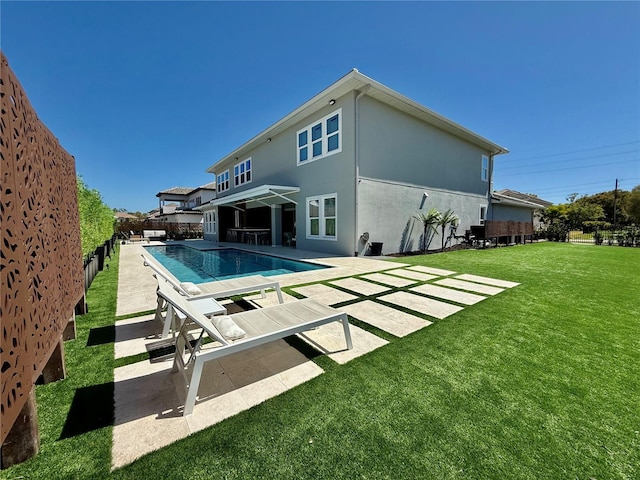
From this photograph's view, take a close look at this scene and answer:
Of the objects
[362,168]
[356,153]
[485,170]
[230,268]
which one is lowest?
[230,268]

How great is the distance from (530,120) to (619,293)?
29771 mm

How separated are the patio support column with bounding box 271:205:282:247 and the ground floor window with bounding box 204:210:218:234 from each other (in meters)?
8.85

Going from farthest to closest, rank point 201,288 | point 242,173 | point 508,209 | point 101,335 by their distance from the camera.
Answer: point 508,209, point 242,173, point 201,288, point 101,335

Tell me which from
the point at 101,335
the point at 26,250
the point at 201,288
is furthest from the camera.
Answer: the point at 201,288

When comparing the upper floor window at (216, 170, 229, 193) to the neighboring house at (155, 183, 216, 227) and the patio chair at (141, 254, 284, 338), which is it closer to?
the neighboring house at (155, 183, 216, 227)

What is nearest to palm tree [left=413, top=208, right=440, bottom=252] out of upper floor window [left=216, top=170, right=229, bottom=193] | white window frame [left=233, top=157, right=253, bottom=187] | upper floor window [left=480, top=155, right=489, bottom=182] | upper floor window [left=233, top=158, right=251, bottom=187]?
upper floor window [left=480, top=155, right=489, bottom=182]

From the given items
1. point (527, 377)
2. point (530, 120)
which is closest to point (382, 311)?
point (527, 377)

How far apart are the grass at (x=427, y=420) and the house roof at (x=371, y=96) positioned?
9.63 metres

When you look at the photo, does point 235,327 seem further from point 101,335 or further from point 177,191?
point 177,191

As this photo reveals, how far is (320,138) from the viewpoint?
12164mm

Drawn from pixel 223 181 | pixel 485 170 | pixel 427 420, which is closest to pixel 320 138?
pixel 427 420

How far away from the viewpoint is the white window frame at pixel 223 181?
2245 cm

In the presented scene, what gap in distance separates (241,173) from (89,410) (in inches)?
764

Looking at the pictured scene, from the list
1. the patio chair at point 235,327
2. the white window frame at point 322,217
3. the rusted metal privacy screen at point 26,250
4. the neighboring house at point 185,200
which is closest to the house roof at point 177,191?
the neighboring house at point 185,200
